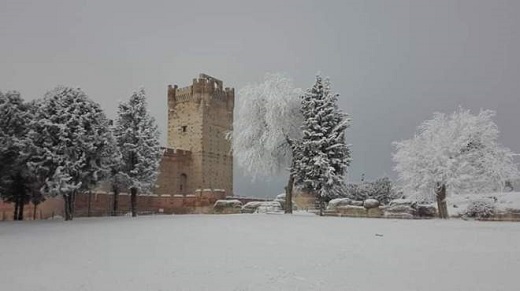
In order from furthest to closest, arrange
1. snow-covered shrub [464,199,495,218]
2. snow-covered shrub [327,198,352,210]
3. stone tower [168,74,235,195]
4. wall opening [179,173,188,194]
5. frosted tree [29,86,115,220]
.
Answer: stone tower [168,74,235,195] → wall opening [179,173,188,194] → snow-covered shrub [327,198,352,210] → snow-covered shrub [464,199,495,218] → frosted tree [29,86,115,220]

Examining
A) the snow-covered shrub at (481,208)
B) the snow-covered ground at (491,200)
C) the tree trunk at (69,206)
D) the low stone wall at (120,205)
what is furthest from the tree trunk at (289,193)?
the tree trunk at (69,206)

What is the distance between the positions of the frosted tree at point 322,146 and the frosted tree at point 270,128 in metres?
1.04

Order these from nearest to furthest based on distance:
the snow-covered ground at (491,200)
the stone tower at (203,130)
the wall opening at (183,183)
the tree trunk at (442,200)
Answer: the tree trunk at (442,200) < the snow-covered ground at (491,200) < the wall opening at (183,183) < the stone tower at (203,130)

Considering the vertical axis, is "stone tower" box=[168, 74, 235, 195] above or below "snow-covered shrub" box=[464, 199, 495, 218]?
above

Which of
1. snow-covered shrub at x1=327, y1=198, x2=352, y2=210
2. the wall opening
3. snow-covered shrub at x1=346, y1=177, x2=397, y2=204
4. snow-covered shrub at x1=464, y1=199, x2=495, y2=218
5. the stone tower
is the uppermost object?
the stone tower

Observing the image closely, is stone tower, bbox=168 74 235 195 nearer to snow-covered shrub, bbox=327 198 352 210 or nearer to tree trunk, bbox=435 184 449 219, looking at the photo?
snow-covered shrub, bbox=327 198 352 210

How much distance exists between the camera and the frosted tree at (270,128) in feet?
90.2

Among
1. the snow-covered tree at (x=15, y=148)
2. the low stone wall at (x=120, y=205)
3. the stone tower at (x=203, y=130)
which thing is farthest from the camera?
the stone tower at (x=203, y=130)

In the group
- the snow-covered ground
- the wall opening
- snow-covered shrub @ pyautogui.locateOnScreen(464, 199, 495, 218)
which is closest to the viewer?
snow-covered shrub @ pyautogui.locateOnScreen(464, 199, 495, 218)

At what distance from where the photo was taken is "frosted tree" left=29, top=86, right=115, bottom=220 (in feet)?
72.7

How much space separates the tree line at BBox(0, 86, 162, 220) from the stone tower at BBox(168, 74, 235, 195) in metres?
24.2

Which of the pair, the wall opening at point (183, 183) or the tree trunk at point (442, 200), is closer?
the tree trunk at point (442, 200)

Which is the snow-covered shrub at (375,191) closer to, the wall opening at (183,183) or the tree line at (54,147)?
the wall opening at (183,183)

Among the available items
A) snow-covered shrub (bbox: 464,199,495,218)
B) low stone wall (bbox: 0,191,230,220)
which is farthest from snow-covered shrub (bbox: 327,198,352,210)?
low stone wall (bbox: 0,191,230,220)
